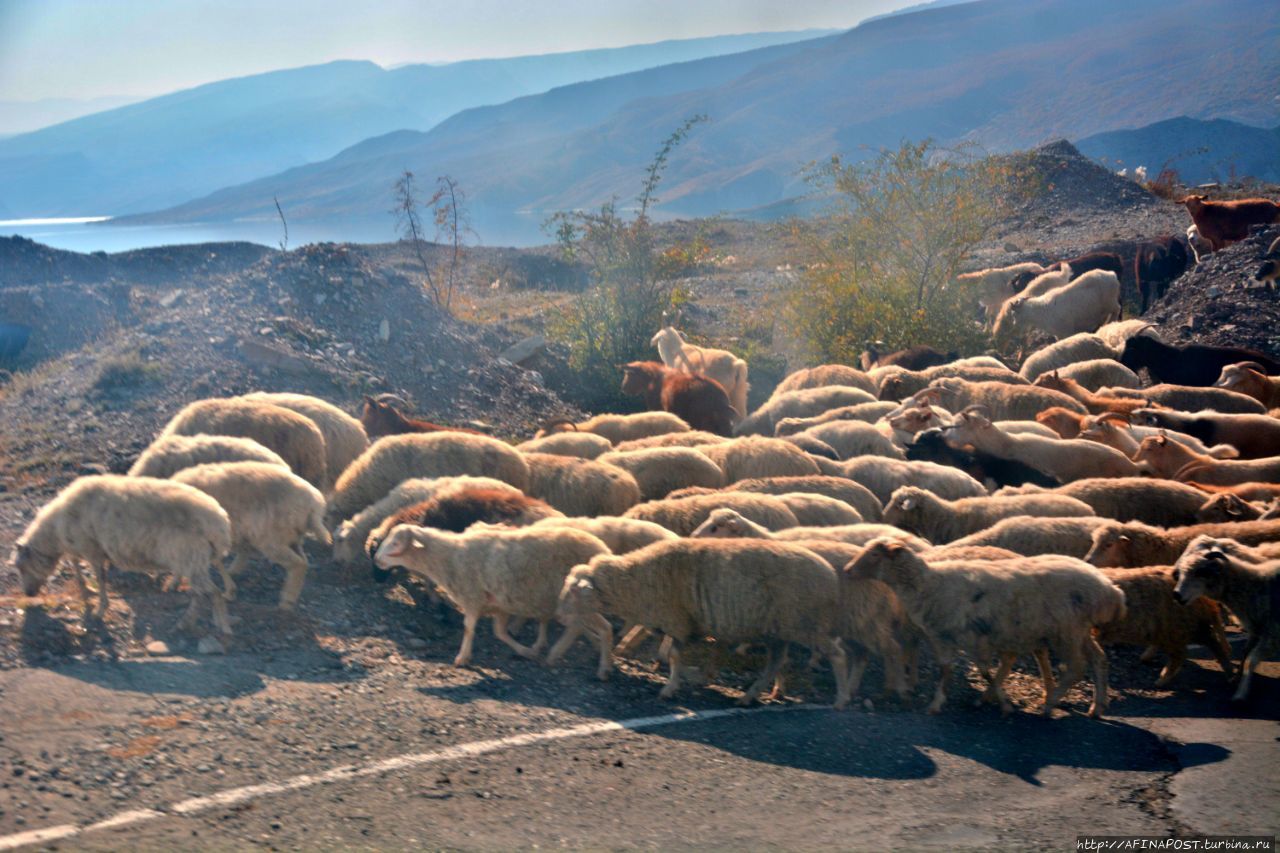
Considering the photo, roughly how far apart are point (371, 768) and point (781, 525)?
432 centimetres

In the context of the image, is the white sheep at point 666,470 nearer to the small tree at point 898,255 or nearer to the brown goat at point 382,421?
the brown goat at point 382,421

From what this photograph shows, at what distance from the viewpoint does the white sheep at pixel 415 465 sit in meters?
9.89

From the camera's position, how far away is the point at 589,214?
17.9 m

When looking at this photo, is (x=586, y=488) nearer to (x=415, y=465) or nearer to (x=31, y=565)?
(x=415, y=465)

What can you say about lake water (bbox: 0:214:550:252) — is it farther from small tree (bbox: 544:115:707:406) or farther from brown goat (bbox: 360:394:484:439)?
brown goat (bbox: 360:394:484:439)

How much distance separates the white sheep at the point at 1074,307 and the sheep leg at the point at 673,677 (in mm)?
14130

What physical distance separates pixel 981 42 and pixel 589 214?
242ft

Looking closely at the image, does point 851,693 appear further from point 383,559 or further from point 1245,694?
point 383,559

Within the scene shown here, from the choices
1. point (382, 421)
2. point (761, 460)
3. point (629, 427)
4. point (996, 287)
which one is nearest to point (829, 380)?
point (629, 427)

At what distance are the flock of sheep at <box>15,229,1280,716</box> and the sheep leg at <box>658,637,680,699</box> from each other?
0.11 feet

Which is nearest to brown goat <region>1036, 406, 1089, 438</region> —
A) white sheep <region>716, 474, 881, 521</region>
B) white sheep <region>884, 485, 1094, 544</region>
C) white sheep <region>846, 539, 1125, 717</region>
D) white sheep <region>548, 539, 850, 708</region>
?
white sheep <region>884, 485, 1094, 544</region>

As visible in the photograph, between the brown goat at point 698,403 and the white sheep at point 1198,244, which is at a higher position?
the white sheep at point 1198,244

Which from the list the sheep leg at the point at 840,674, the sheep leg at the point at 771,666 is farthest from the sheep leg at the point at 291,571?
the sheep leg at the point at 840,674

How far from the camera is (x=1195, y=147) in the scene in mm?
46781
